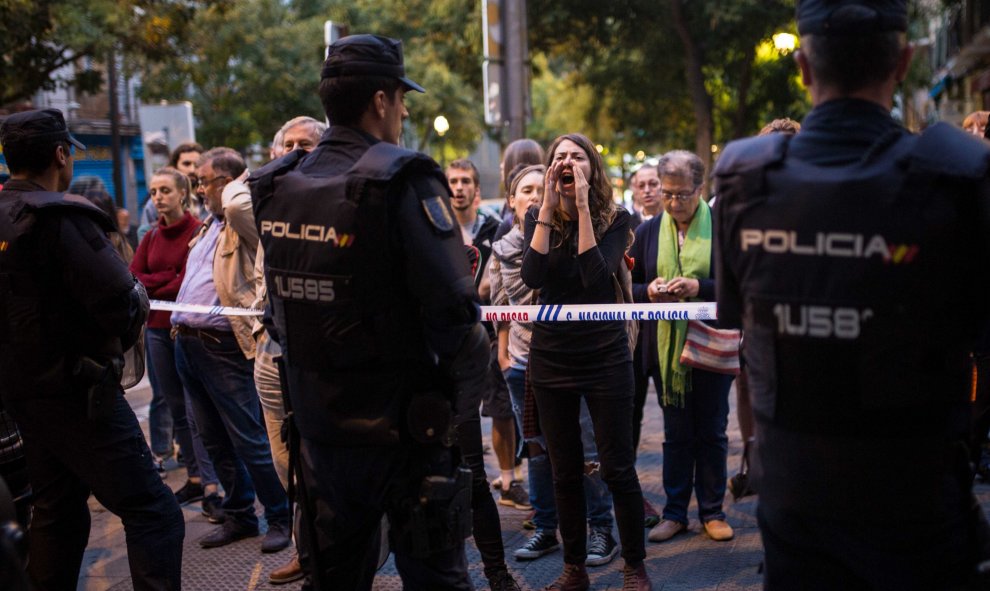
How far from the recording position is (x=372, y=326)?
3.09 m

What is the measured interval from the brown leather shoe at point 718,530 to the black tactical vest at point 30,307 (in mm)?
3329

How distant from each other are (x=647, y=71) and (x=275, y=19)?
35.4 feet

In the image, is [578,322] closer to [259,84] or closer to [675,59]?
[675,59]

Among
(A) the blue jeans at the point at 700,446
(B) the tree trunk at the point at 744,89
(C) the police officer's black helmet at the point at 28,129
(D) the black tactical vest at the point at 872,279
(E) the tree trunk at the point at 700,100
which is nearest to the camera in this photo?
(D) the black tactical vest at the point at 872,279

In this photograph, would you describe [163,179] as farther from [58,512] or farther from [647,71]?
[647,71]

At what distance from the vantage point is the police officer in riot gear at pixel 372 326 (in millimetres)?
3053

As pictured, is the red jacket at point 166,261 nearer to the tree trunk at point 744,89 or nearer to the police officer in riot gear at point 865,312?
the police officer in riot gear at point 865,312

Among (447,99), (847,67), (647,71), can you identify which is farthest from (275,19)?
(847,67)

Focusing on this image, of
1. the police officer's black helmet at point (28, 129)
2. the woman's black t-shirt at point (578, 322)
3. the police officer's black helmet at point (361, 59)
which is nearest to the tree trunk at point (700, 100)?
the woman's black t-shirt at point (578, 322)

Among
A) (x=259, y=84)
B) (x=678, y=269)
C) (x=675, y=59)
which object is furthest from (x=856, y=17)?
(x=259, y=84)

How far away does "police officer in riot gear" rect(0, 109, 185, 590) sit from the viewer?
3828 mm

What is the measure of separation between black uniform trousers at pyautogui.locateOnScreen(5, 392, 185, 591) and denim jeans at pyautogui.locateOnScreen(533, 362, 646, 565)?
166 centimetres

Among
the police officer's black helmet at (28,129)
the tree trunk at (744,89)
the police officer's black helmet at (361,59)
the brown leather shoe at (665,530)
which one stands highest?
the tree trunk at (744,89)

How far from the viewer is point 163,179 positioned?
6.45m
